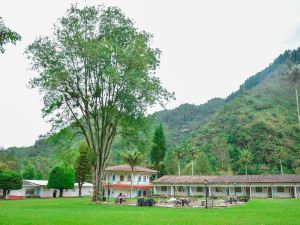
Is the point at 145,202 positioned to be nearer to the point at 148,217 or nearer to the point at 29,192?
the point at 148,217

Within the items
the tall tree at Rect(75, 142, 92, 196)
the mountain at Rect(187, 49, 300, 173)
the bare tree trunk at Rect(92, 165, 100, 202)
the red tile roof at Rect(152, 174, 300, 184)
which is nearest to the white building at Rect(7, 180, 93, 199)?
the tall tree at Rect(75, 142, 92, 196)

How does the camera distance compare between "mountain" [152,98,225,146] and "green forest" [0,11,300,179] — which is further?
"mountain" [152,98,225,146]

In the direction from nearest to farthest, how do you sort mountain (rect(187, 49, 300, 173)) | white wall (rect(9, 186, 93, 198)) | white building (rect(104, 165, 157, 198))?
1. white wall (rect(9, 186, 93, 198))
2. white building (rect(104, 165, 157, 198))
3. mountain (rect(187, 49, 300, 173))

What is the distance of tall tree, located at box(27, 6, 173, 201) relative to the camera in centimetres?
A: 3127

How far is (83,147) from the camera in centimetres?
6350

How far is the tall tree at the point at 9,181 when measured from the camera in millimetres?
49750

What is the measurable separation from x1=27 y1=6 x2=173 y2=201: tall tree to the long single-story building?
24.6 meters

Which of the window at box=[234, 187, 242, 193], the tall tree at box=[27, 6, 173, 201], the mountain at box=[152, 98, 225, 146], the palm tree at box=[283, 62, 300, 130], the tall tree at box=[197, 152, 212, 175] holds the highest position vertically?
the mountain at box=[152, 98, 225, 146]

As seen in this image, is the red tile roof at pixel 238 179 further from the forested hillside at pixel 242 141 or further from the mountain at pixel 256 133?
the mountain at pixel 256 133

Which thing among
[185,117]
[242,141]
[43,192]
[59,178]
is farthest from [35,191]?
[185,117]

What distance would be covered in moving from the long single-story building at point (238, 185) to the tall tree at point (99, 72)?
2463 centimetres

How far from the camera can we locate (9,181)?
5022 centimetres

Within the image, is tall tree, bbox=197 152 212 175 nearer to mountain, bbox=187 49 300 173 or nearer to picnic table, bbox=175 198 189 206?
mountain, bbox=187 49 300 173

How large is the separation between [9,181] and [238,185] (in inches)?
1497
